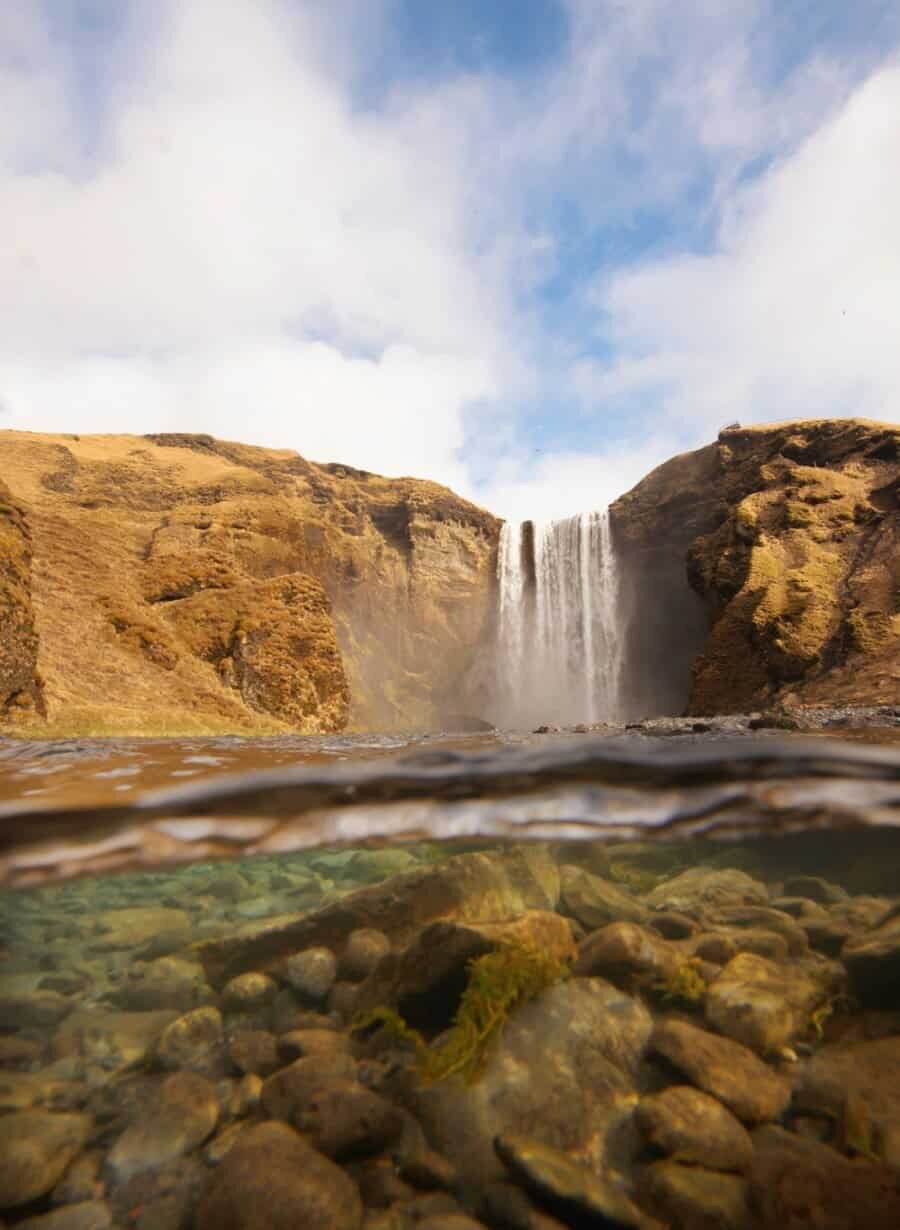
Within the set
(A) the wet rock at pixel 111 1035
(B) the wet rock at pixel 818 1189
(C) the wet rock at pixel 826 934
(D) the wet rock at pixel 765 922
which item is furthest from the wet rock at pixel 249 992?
(C) the wet rock at pixel 826 934

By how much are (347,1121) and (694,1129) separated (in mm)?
1482

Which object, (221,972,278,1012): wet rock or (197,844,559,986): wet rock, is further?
(197,844,559,986): wet rock

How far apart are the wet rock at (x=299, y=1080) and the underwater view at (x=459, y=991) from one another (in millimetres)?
14

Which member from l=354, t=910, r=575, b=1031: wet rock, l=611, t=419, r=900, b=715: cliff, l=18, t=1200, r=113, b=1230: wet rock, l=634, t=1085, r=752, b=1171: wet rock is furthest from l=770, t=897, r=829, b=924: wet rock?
l=611, t=419, r=900, b=715: cliff

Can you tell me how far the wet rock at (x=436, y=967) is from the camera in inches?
132

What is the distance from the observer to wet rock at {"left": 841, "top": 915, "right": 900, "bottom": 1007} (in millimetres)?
3465

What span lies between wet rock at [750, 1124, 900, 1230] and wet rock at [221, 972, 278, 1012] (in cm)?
245

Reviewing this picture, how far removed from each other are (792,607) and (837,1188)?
2335 cm

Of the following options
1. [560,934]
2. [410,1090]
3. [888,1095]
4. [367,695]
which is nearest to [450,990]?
[410,1090]

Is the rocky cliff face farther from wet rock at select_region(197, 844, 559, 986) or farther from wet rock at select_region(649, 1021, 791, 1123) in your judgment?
wet rock at select_region(649, 1021, 791, 1123)

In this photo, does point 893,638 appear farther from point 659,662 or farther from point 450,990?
point 450,990

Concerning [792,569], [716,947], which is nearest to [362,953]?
[716,947]

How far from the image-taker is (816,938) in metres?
3.95

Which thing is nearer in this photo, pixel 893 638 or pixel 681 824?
pixel 681 824
